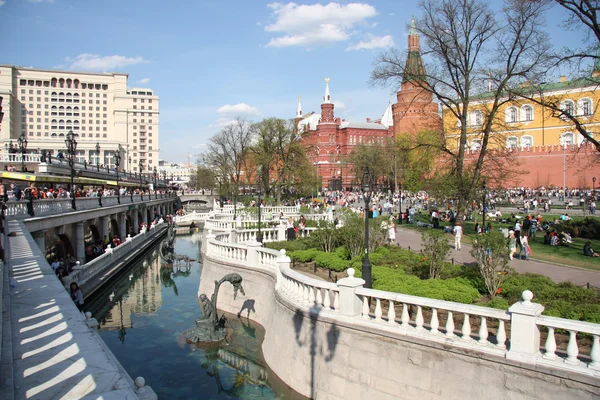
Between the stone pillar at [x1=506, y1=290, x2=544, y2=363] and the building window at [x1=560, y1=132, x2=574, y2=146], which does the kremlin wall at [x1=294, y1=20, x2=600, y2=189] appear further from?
the stone pillar at [x1=506, y1=290, x2=544, y2=363]

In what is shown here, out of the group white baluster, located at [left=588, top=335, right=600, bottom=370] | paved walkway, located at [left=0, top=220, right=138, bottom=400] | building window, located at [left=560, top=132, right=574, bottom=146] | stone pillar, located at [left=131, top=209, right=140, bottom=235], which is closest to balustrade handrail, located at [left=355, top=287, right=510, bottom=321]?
white baluster, located at [left=588, top=335, right=600, bottom=370]

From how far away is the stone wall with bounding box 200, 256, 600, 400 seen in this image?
23.1ft

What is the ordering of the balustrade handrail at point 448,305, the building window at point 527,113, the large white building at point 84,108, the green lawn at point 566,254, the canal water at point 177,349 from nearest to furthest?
the balustrade handrail at point 448,305 < the canal water at point 177,349 < the green lawn at point 566,254 < the building window at point 527,113 < the large white building at point 84,108

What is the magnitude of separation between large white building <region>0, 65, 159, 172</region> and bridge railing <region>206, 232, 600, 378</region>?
133 m

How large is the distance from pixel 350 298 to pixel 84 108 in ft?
520

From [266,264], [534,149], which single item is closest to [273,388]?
[266,264]

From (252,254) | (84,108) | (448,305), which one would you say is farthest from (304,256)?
(84,108)

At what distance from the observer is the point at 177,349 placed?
14.2m

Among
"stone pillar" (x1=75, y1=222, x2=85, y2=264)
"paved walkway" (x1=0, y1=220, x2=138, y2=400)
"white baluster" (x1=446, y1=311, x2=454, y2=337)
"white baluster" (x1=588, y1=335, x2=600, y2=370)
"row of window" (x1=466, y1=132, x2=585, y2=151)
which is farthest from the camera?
"row of window" (x1=466, y1=132, x2=585, y2=151)

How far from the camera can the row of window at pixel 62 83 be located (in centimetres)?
14038

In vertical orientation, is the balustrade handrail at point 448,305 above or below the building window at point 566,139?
below

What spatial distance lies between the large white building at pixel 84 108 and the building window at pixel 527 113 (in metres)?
103

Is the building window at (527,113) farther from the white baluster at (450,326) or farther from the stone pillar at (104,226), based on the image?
the white baluster at (450,326)

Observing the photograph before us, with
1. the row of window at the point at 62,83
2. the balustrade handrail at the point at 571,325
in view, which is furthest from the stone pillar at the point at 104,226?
the row of window at the point at 62,83
